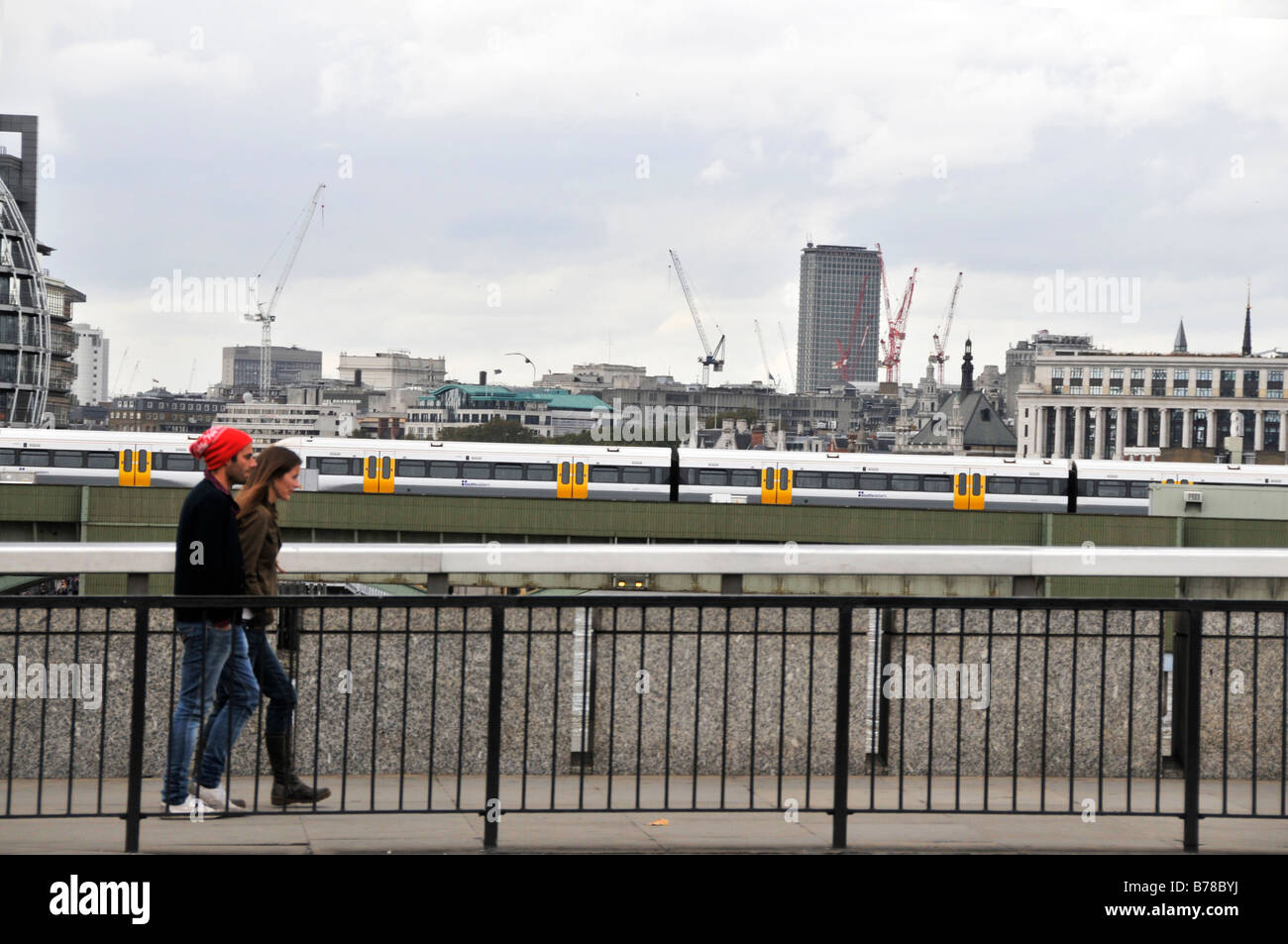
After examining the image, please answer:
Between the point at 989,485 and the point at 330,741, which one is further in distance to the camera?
the point at 989,485

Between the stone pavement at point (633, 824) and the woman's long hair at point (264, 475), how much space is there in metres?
1.27

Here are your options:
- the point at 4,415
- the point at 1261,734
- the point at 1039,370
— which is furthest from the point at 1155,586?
the point at 1039,370

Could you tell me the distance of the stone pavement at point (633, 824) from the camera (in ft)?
19.7

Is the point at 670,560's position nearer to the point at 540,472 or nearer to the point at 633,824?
the point at 633,824

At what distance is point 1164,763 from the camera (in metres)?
7.74

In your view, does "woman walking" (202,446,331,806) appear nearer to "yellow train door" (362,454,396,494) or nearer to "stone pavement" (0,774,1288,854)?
"stone pavement" (0,774,1288,854)

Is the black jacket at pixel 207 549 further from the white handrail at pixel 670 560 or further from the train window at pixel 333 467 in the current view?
the train window at pixel 333 467

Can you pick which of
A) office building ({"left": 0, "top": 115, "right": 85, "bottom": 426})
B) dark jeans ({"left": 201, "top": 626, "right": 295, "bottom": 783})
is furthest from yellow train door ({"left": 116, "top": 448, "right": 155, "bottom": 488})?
office building ({"left": 0, "top": 115, "right": 85, "bottom": 426})

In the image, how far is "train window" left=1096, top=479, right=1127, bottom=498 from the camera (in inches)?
1988

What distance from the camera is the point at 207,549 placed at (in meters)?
6.39

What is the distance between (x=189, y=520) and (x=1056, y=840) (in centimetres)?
381

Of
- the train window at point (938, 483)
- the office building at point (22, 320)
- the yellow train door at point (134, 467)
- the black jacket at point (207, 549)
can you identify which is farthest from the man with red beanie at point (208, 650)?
Result: the office building at point (22, 320)
